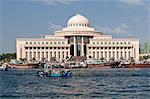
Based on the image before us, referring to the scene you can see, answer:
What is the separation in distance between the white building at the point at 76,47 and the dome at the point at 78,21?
3.36 m

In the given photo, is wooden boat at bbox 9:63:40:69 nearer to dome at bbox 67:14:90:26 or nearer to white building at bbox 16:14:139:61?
white building at bbox 16:14:139:61

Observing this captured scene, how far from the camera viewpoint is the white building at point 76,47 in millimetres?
116312

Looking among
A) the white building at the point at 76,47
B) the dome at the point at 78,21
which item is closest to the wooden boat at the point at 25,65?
the white building at the point at 76,47

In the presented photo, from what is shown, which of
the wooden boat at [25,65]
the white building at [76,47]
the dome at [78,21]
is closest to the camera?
the wooden boat at [25,65]

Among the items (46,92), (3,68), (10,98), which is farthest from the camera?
(3,68)

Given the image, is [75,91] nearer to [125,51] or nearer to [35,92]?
[35,92]

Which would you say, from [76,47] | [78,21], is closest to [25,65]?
[76,47]

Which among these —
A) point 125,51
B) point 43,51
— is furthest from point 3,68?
point 125,51

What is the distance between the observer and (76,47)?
118 metres

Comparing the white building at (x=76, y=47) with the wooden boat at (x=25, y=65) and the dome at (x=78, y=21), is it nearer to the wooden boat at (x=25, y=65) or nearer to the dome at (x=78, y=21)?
the dome at (x=78, y=21)

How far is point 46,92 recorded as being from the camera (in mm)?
30375

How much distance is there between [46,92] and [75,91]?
1867mm

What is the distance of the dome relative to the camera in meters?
123

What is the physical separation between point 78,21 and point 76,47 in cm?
763
